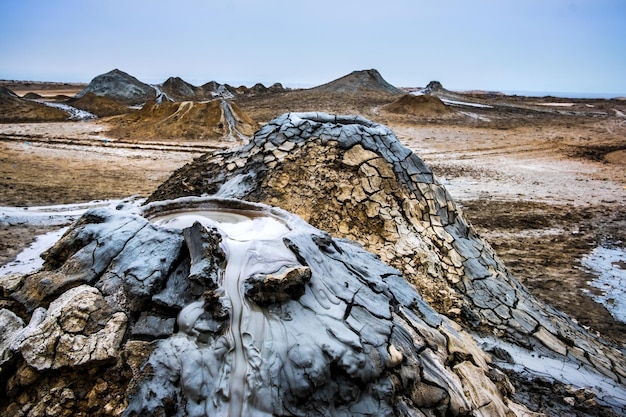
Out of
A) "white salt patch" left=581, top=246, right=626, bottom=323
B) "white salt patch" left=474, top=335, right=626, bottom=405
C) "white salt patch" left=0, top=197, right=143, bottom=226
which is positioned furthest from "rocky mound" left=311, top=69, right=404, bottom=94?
"white salt patch" left=474, top=335, right=626, bottom=405

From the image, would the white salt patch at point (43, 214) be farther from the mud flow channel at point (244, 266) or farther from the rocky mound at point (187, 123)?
the rocky mound at point (187, 123)

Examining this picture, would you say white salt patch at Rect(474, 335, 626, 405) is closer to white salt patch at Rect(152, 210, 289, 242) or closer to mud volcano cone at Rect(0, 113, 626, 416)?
mud volcano cone at Rect(0, 113, 626, 416)

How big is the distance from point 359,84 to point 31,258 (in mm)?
29864

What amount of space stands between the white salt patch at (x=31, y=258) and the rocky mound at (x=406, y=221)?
165 centimetres

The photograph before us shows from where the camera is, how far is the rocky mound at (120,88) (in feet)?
98.9

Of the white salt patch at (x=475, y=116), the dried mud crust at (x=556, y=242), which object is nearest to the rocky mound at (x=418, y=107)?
the white salt patch at (x=475, y=116)

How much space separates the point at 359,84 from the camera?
31.9m

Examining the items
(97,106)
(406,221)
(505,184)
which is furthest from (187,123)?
(406,221)

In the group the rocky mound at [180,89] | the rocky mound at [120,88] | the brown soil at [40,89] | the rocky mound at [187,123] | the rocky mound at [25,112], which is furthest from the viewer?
the brown soil at [40,89]

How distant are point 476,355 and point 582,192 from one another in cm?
891

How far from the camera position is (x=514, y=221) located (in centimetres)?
720

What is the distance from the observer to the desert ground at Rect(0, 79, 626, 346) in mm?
5387

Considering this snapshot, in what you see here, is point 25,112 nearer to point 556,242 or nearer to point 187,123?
point 187,123

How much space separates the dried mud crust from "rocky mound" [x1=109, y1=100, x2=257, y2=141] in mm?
10592
